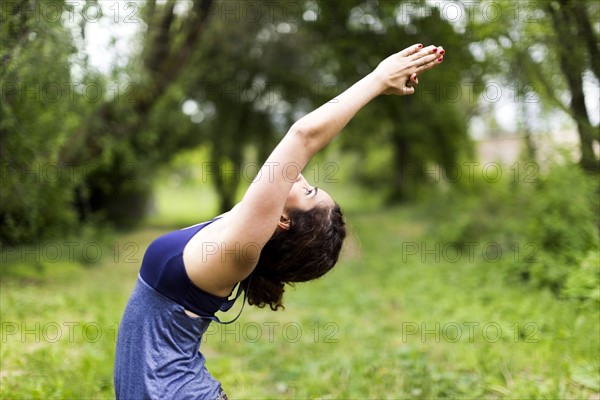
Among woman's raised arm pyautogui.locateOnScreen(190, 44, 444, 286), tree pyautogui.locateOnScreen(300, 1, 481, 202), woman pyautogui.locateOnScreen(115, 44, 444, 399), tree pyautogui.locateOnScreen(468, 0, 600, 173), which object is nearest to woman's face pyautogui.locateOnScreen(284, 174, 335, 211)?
woman pyautogui.locateOnScreen(115, 44, 444, 399)

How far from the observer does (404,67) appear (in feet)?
6.51

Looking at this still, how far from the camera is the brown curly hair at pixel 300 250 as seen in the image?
208 cm

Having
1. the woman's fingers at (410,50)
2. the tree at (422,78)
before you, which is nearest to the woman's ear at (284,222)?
the woman's fingers at (410,50)

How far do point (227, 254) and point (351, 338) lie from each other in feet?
14.8

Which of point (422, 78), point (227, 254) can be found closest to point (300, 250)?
point (227, 254)

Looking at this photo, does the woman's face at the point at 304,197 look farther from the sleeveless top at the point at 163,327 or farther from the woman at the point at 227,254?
the sleeveless top at the point at 163,327

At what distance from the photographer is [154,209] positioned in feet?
72.7

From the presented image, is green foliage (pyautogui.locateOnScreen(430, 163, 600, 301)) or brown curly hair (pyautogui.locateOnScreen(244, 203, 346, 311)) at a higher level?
brown curly hair (pyautogui.locateOnScreen(244, 203, 346, 311))

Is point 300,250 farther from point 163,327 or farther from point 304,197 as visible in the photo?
point 163,327

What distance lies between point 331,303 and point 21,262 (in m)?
4.43

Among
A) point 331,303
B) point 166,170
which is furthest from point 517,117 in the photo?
point 166,170

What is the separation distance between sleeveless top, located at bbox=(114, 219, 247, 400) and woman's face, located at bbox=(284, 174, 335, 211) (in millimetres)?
356

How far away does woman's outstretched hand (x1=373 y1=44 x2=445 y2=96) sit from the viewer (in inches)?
77.5

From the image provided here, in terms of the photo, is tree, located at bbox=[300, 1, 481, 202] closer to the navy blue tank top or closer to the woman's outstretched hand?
the woman's outstretched hand
